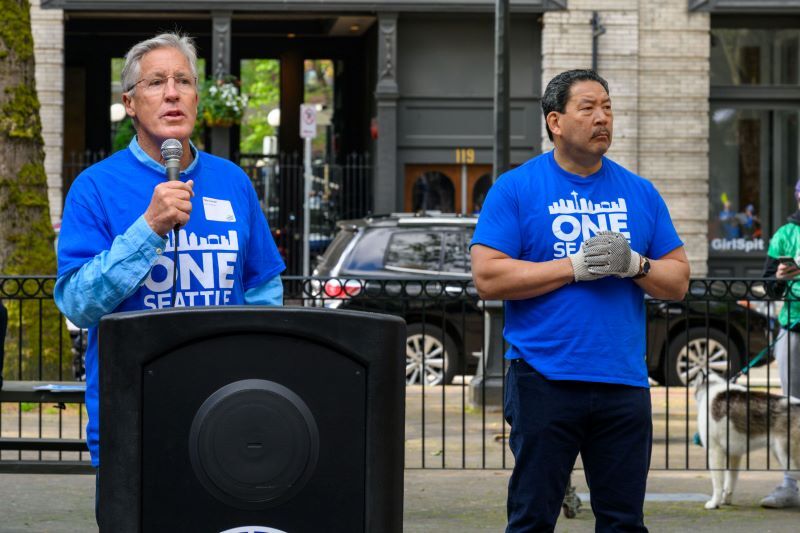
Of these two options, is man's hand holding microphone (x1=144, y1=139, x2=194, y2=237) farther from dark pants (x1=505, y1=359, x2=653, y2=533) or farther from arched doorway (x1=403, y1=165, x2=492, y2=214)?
arched doorway (x1=403, y1=165, x2=492, y2=214)

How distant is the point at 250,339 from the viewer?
9.50 feet

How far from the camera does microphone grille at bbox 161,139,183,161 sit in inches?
133

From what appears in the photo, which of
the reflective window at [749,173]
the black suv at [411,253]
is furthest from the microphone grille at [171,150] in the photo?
the reflective window at [749,173]

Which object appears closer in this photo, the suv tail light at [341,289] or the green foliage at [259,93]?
the suv tail light at [341,289]

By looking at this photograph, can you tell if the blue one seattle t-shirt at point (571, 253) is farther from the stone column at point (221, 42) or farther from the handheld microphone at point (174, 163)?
the stone column at point (221, 42)

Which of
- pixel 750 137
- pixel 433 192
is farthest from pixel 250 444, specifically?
pixel 750 137

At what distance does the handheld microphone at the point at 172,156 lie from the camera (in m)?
3.34

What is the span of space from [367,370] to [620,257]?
1.50 meters

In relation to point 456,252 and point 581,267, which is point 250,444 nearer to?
point 581,267

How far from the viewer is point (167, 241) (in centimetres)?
339

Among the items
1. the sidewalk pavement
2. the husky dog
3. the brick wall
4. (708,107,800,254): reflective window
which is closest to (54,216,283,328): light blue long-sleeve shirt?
the sidewalk pavement

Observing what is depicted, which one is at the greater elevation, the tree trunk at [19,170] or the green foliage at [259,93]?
the green foliage at [259,93]

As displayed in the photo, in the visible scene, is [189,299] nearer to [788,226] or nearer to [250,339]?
[250,339]

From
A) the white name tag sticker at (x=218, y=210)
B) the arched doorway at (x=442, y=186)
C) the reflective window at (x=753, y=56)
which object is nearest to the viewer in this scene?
the white name tag sticker at (x=218, y=210)
